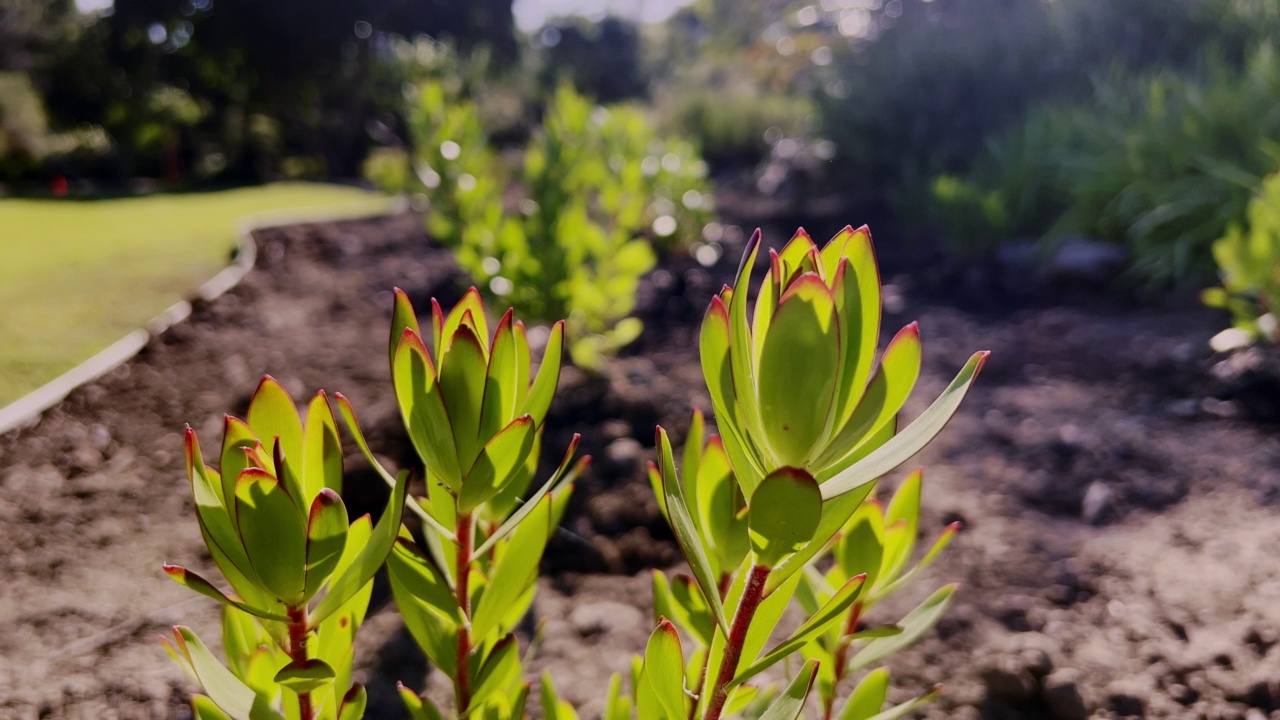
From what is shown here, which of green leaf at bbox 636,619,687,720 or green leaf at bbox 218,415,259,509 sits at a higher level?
green leaf at bbox 218,415,259,509

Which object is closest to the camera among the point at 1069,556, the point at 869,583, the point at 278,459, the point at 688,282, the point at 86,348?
the point at 278,459

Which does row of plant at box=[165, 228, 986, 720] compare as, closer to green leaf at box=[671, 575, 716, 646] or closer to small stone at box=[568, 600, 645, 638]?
green leaf at box=[671, 575, 716, 646]

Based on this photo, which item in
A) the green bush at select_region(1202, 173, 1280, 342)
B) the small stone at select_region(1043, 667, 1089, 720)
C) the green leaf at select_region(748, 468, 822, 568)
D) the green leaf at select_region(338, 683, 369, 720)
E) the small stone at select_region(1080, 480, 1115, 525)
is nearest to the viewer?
the green leaf at select_region(748, 468, 822, 568)

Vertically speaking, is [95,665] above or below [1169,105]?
below

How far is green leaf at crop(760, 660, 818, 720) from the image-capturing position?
67cm

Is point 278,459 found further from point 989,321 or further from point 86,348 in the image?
point 989,321

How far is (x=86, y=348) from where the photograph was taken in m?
3.43

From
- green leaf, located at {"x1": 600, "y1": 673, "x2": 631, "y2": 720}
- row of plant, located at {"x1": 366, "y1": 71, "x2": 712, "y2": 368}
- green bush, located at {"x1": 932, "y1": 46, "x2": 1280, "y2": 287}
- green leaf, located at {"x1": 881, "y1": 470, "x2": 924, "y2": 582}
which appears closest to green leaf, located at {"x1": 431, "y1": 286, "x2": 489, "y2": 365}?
green leaf, located at {"x1": 600, "y1": 673, "x2": 631, "y2": 720}

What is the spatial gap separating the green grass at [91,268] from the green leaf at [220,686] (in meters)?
2.98

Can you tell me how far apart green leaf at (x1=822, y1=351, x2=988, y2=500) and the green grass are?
3466 mm

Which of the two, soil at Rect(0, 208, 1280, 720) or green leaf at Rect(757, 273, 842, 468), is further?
soil at Rect(0, 208, 1280, 720)

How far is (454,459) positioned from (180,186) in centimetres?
1653

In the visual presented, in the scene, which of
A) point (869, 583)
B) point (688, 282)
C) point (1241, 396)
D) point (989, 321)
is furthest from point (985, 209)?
point (869, 583)

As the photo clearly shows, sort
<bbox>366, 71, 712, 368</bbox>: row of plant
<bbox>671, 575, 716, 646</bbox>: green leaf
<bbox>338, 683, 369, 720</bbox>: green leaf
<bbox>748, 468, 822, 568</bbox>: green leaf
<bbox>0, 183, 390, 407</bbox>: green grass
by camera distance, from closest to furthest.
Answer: <bbox>748, 468, 822, 568</bbox>: green leaf, <bbox>338, 683, 369, 720</bbox>: green leaf, <bbox>671, 575, 716, 646</bbox>: green leaf, <bbox>366, 71, 712, 368</bbox>: row of plant, <bbox>0, 183, 390, 407</bbox>: green grass
